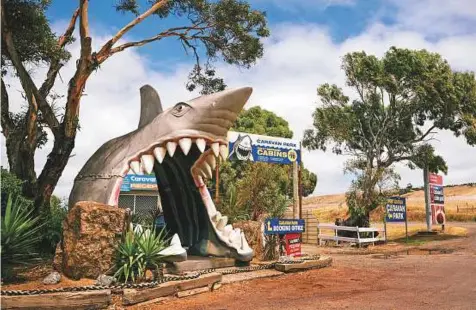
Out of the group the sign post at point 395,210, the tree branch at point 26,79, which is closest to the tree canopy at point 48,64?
the tree branch at point 26,79

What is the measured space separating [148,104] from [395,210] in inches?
632

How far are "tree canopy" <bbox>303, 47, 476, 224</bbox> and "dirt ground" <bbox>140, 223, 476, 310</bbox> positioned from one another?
46.5 ft

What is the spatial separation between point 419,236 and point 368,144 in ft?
17.9

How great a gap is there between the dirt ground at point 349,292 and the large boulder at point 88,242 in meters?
1.02

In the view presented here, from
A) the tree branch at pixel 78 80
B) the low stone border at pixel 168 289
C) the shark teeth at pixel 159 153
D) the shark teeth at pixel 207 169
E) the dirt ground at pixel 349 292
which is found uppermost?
the tree branch at pixel 78 80

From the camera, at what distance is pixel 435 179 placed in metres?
25.8

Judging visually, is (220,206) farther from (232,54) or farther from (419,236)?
(419,236)

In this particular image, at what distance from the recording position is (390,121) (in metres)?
25.6

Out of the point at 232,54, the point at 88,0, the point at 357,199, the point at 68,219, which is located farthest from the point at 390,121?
the point at 68,219

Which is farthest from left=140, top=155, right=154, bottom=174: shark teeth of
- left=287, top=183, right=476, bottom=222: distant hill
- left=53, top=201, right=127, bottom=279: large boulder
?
left=287, top=183, right=476, bottom=222: distant hill

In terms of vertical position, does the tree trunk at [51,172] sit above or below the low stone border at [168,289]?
above

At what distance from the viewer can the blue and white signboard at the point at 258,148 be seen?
49.6 ft

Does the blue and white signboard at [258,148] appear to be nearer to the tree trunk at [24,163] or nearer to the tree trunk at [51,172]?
the tree trunk at [24,163]

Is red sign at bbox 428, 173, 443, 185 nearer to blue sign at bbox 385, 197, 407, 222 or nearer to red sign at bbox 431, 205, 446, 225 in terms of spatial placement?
red sign at bbox 431, 205, 446, 225
